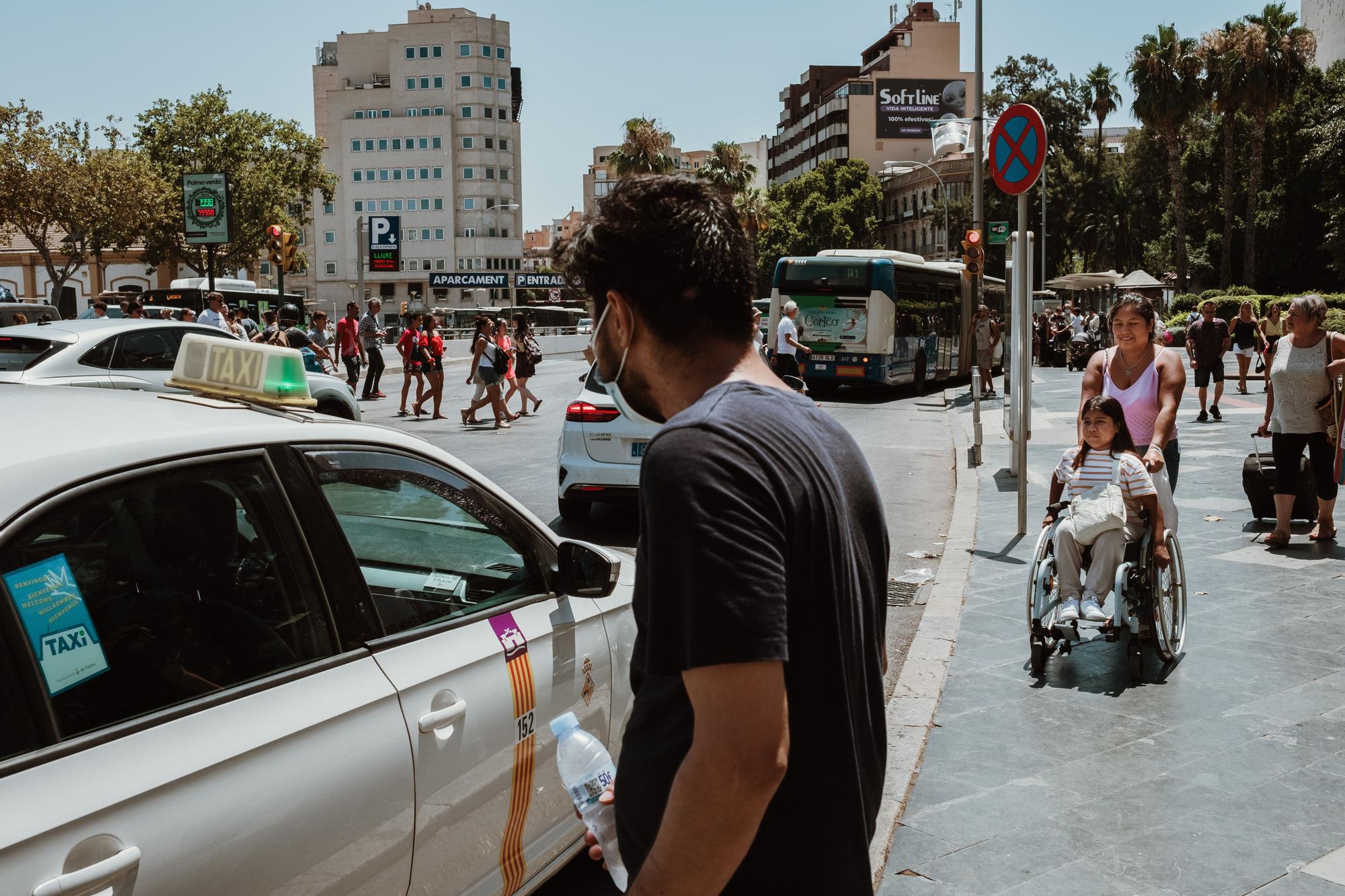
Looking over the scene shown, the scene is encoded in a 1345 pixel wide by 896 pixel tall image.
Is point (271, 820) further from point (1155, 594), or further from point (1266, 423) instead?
point (1266, 423)

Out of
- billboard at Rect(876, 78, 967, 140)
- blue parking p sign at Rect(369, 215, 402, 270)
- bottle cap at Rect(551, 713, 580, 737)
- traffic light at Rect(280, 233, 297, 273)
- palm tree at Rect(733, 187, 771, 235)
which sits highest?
billboard at Rect(876, 78, 967, 140)

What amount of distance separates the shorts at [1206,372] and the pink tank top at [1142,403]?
41.6 ft

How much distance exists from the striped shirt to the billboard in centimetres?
10288

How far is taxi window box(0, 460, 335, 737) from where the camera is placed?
1.98m

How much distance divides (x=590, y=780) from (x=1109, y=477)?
177 inches

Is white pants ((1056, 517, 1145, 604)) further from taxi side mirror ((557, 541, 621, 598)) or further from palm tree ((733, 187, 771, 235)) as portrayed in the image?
palm tree ((733, 187, 771, 235))

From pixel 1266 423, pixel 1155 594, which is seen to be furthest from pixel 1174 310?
pixel 1155 594

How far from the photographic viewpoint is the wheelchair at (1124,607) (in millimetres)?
5703

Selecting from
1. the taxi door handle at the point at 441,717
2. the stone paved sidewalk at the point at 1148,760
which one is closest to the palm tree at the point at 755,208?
the stone paved sidewalk at the point at 1148,760

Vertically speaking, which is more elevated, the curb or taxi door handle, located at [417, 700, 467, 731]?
taxi door handle, located at [417, 700, 467, 731]

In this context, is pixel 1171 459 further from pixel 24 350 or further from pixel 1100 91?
pixel 1100 91

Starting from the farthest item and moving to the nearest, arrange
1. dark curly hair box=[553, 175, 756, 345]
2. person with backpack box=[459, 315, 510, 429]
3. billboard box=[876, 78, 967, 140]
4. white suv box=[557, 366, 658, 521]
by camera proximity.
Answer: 1. billboard box=[876, 78, 967, 140]
2. person with backpack box=[459, 315, 510, 429]
3. white suv box=[557, 366, 658, 521]
4. dark curly hair box=[553, 175, 756, 345]

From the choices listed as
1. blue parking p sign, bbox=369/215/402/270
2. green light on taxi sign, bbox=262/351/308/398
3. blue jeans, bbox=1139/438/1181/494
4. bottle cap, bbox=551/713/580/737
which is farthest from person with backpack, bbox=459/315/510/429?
blue parking p sign, bbox=369/215/402/270

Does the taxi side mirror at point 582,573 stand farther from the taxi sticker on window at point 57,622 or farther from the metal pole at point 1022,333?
the metal pole at point 1022,333
